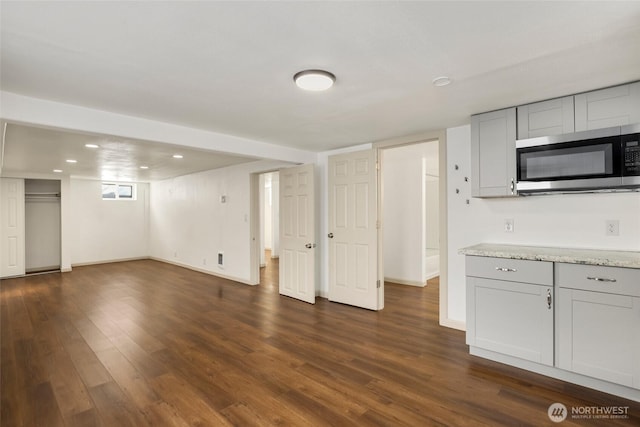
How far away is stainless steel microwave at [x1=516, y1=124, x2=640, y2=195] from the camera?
2299 millimetres

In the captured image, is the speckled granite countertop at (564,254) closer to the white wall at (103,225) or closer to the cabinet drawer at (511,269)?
the cabinet drawer at (511,269)

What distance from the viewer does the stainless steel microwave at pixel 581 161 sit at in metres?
2.30

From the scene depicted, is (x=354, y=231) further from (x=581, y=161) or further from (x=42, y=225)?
(x=42, y=225)

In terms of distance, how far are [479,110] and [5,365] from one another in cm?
497

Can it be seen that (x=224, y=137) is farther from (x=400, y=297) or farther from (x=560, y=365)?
(x=560, y=365)

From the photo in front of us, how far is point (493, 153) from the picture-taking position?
296 cm

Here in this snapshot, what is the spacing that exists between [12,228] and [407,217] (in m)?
8.34

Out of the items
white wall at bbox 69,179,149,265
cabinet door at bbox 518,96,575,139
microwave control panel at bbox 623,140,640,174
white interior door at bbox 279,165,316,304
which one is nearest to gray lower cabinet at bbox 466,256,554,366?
microwave control panel at bbox 623,140,640,174

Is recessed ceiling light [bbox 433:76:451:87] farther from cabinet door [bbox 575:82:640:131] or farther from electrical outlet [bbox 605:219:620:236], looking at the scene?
electrical outlet [bbox 605:219:620:236]

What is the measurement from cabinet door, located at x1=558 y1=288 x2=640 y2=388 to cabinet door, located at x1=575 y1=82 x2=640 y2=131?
4.32 feet

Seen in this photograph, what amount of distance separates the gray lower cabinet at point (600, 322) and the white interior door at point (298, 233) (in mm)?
2990

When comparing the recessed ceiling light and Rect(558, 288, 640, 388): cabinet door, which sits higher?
the recessed ceiling light

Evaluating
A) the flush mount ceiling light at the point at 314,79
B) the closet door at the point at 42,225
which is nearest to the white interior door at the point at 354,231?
the flush mount ceiling light at the point at 314,79

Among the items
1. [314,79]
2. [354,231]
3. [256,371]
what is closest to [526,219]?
[354,231]
